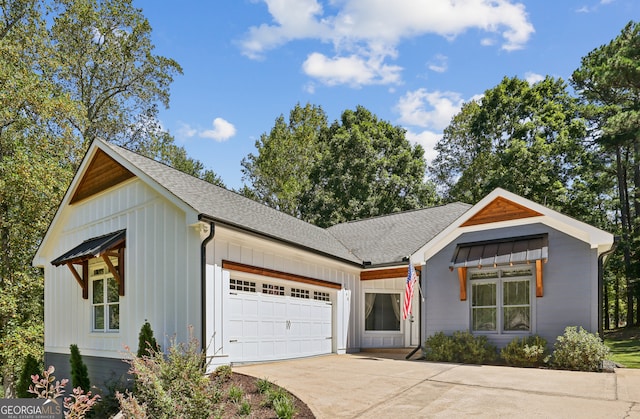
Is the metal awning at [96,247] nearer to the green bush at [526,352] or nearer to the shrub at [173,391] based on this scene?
the shrub at [173,391]

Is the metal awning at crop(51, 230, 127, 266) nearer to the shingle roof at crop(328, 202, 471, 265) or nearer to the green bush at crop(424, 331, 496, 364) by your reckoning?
the shingle roof at crop(328, 202, 471, 265)

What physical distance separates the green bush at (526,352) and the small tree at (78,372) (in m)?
10.3

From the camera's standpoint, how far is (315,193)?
2917 centimetres

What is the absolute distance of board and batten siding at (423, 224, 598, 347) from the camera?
10117mm

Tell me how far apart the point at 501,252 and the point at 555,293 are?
1.53 meters

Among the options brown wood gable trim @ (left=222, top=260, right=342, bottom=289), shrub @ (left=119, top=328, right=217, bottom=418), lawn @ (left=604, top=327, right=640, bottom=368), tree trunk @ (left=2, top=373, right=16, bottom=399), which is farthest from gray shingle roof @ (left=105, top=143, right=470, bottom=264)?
tree trunk @ (left=2, top=373, right=16, bottom=399)

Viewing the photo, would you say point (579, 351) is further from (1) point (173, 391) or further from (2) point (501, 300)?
(1) point (173, 391)

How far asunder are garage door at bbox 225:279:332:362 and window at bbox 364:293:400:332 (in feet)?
6.63

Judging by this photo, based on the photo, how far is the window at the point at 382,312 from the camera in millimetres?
14672

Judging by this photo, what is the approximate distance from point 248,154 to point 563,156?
22025 millimetres

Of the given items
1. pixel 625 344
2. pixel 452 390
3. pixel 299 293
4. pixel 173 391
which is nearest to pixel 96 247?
pixel 299 293

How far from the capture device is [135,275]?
10.4 meters

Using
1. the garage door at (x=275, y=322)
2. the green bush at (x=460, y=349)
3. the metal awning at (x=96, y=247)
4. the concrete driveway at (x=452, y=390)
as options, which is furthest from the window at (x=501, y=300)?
the metal awning at (x=96, y=247)

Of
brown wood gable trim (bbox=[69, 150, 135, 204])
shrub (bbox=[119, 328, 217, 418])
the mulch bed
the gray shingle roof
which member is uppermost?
brown wood gable trim (bbox=[69, 150, 135, 204])
